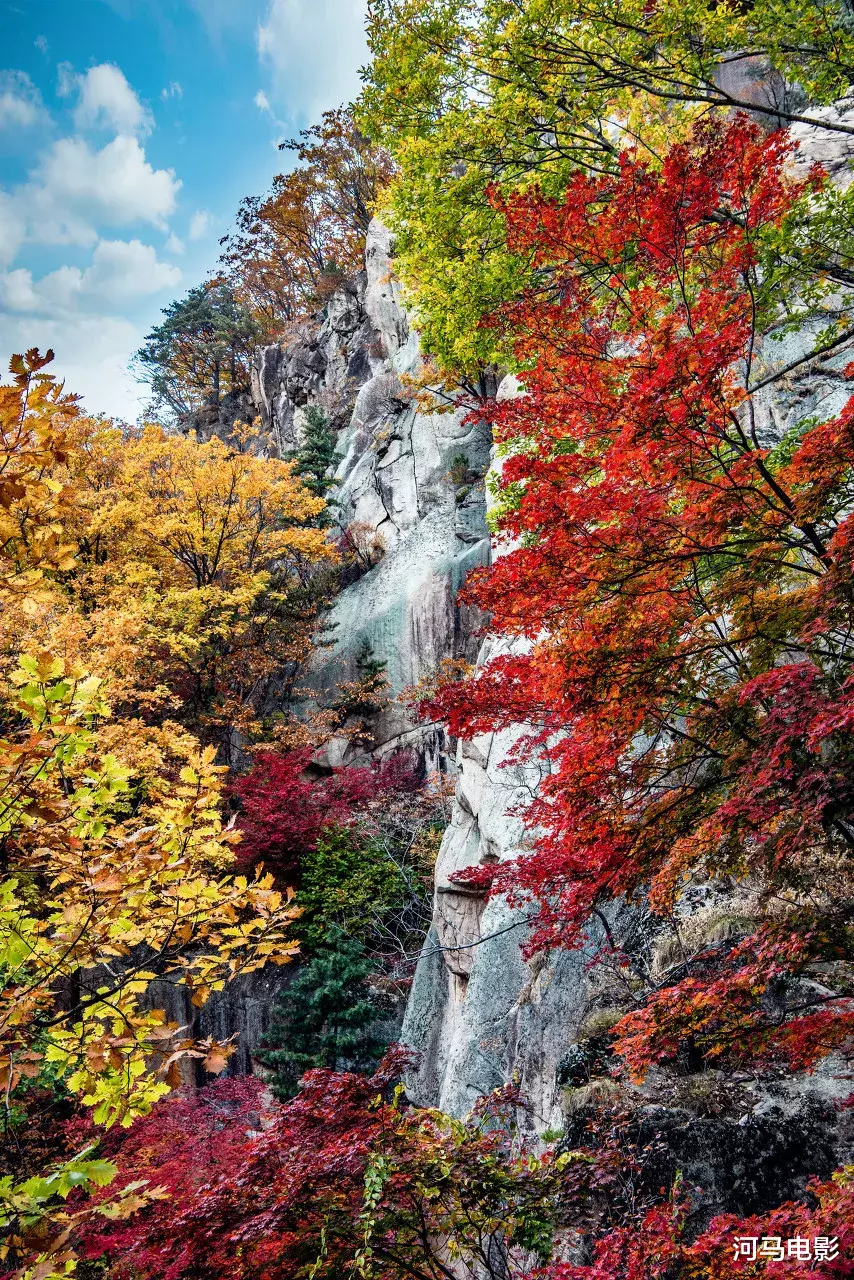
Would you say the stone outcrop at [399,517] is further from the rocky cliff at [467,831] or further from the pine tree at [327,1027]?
the pine tree at [327,1027]

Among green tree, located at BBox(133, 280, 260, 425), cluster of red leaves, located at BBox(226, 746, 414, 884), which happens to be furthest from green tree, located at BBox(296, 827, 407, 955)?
green tree, located at BBox(133, 280, 260, 425)

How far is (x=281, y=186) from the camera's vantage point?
30438 mm

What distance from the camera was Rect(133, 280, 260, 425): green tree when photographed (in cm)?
3312

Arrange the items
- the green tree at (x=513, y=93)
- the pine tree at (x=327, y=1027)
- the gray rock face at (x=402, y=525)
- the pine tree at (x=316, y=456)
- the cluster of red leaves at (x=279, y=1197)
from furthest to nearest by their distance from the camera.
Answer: the pine tree at (x=316, y=456), the gray rock face at (x=402, y=525), the pine tree at (x=327, y=1027), the green tree at (x=513, y=93), the cluster of red leaves at (x=279, y=1197)

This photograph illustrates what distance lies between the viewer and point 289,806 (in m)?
14.9

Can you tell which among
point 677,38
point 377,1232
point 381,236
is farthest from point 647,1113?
point 381,236

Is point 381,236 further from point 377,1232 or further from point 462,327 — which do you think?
point 377,1232

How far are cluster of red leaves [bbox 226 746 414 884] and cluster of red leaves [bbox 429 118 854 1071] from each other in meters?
10.1

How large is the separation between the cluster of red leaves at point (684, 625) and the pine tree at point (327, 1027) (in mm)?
7178

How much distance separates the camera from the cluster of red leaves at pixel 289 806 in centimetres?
1438

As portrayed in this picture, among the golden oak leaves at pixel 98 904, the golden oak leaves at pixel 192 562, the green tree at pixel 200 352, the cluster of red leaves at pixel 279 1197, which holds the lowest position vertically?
the cluster of red leaves at pixel 279 1197

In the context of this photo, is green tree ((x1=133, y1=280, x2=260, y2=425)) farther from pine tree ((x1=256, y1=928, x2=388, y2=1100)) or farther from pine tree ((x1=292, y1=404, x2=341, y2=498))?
pine tree ((x1=256, y1=928, x2=388, y2=1100))

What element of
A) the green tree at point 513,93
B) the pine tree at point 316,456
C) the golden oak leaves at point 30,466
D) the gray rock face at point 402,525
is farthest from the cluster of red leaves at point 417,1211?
the pine tree at point 316,456

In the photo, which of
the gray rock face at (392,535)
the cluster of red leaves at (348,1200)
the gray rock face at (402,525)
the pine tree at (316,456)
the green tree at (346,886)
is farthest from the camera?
the pine tree at (316,456)
